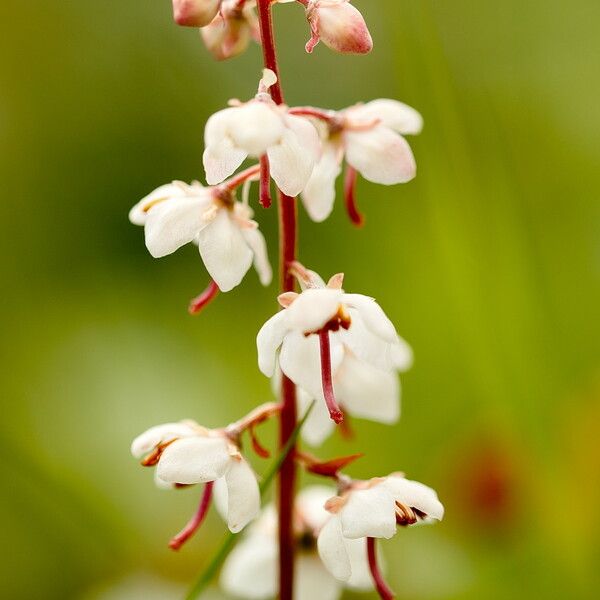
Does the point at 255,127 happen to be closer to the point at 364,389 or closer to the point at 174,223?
the point at 174,223

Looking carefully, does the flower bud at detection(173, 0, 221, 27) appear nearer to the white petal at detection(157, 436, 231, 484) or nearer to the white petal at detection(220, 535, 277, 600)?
the white petal at detection(157, 436, 231, 484)

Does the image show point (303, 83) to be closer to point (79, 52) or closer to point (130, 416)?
point (79, 52)

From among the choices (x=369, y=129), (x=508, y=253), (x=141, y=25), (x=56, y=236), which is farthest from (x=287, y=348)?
(x=141, y=25)

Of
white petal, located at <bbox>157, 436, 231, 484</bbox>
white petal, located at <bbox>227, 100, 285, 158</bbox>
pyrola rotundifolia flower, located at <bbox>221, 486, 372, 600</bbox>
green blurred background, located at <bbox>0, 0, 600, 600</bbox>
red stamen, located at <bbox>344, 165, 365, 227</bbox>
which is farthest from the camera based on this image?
green blurred background, located at <bbox>0, 0, 600, 600</bbox>

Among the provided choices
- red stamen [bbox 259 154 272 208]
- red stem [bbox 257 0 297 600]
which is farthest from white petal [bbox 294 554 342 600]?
red stamen [bbox 259 154 272 208]

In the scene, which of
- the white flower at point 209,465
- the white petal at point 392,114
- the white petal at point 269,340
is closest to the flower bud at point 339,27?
the white petal at point 392,114

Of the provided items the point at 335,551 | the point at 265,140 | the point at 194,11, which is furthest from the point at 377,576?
the point at 194,11
